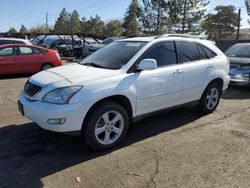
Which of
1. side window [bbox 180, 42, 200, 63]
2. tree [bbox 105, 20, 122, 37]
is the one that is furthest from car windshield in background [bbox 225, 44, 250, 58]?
tree [bbox 105, 20, 122, 37]

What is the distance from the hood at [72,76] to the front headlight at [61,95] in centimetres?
10

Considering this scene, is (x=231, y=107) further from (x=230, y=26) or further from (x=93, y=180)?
(x=230, y=26)

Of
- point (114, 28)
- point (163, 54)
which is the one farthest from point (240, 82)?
point (114, 28)

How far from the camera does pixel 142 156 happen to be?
448cm

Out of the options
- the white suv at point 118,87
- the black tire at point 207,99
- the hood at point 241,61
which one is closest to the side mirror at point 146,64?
the white suv at point 118,87

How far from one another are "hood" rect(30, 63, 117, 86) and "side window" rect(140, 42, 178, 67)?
2.62 ft

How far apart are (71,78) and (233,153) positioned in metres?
2.68

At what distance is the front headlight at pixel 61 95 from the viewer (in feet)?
13.9

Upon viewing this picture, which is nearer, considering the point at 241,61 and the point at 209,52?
the point at 209,52

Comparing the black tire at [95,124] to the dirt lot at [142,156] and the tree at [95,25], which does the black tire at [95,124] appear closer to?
the dirt lot at [142,156]

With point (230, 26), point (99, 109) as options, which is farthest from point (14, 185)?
point (230, 26)

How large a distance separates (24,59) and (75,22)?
68.8 m

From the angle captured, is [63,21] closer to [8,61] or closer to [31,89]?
[8,61]

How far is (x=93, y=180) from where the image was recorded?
3801 millimetres
